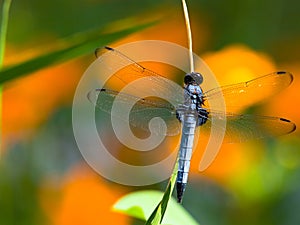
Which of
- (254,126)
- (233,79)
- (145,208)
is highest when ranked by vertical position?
(233,79)

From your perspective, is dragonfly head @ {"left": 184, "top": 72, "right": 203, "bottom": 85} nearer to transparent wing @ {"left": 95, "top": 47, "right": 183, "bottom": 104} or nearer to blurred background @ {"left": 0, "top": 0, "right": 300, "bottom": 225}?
transparent wing @ {"left": 95, "top": 47, "right": 183, "bottom": 104}

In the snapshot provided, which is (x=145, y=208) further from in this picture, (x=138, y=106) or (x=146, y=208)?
(x=138, y=106)

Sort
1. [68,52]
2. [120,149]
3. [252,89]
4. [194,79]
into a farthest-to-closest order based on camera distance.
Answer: [120,149], [252,89], [194,79], [68,52]

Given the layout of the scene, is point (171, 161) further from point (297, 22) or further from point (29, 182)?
point (297, 22)

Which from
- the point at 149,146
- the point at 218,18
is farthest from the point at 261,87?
the point at 218,18

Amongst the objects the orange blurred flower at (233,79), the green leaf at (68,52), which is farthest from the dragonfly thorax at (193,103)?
the orange blurred flower at (233,79)

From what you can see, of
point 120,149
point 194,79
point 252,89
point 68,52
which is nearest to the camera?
point 68,52

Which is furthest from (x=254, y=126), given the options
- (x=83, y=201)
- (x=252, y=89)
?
(x=83, y=201)

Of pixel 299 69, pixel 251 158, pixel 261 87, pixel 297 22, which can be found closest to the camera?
pixel 261 87

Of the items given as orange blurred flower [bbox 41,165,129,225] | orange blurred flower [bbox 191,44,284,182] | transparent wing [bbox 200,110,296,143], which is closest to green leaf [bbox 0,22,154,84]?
transparent wing [bbox 200,110,296,143]
